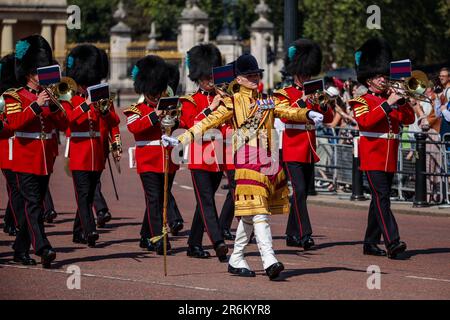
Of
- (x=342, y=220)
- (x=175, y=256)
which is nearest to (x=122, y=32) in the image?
(x=342, y=220)

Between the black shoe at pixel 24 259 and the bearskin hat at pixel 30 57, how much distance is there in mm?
1450

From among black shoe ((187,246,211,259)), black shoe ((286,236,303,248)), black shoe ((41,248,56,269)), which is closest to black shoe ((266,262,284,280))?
black shoe ((187,246,211,259))

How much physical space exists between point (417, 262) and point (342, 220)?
3.66m

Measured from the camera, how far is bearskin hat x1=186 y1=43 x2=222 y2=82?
540 inches

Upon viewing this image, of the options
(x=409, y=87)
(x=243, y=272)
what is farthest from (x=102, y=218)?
(x=243, y=272)

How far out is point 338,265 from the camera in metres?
12.5

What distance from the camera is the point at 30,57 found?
12508 millimetres

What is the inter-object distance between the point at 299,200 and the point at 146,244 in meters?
1.46

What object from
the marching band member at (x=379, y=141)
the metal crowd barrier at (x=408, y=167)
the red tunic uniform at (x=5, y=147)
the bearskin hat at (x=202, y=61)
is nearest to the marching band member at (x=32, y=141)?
the bearskin hat at (x=202, y=61)

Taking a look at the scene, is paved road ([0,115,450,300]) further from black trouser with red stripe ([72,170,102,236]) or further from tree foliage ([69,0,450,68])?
tree foliage ([69,0,450,68])

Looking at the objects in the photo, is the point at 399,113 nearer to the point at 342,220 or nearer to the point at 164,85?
the point at 164,85

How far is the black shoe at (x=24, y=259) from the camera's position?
1223cm

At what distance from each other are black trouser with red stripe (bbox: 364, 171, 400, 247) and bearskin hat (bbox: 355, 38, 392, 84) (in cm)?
90

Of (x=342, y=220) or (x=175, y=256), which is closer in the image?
(x=175, y=256)
